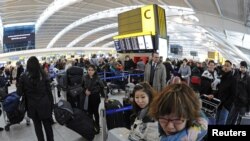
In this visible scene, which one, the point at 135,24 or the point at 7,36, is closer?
the point at 135,24

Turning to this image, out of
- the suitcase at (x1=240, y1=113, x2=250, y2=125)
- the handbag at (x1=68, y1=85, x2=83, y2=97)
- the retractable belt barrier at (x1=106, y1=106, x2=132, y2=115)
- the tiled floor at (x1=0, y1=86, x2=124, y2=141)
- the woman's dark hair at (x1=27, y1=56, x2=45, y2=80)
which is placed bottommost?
the tiled floor at (x1=0, y1=86, x2=124, y2=141)

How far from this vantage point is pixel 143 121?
2.95 m

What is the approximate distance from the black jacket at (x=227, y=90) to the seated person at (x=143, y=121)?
210 centimetres

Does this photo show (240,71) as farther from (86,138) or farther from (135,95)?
(86,138)

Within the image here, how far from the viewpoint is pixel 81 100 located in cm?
586

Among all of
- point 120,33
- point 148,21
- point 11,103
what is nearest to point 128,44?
point 120,33

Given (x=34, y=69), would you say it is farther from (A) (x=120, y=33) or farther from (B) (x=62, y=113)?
(A) (x=120, y=33)

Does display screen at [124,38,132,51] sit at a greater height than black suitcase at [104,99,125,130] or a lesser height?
greater

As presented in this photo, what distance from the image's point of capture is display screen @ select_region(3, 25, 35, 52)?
40312 mm

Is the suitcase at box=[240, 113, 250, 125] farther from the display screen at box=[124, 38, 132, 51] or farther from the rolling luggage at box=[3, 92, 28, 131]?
the display screen at box=[124, 38, 132, 51]

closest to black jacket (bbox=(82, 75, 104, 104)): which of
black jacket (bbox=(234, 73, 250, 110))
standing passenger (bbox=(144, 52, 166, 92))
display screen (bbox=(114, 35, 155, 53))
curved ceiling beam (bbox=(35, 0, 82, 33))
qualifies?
standing passenger (bbox=(144, 52, 166, 92))

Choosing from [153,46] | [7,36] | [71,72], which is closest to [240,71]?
[71,72]

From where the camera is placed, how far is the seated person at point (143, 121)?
8.91 feet

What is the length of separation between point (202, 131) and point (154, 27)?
14.6 m
